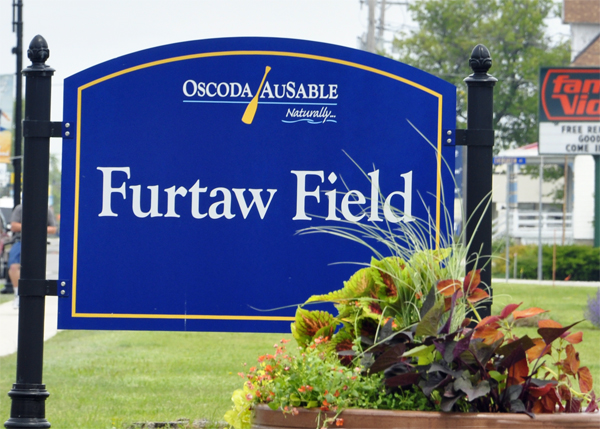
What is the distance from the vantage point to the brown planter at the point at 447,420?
2.61 m

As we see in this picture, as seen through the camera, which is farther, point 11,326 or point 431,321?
point 11,326

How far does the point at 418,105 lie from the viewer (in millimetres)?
4297

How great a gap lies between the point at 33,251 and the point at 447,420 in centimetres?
241

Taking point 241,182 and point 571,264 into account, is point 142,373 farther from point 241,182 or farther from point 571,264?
point 571,264

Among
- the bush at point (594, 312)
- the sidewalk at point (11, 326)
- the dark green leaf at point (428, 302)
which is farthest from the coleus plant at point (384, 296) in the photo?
the bush at point (594, 312)

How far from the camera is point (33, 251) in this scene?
166 inches

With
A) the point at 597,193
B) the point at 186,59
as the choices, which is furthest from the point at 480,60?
the point at 597,193

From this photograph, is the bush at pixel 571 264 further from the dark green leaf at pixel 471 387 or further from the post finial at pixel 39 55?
the dark green leaf at pixel 471 387

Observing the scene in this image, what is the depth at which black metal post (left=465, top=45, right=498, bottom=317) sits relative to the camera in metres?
4.11

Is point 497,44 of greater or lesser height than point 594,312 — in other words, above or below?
above

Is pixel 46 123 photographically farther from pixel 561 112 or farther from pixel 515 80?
pixel 515 80

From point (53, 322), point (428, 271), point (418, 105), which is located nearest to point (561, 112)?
point (53, 322)

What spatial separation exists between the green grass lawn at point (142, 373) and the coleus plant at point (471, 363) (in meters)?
1.36

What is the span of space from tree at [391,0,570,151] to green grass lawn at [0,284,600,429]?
36984 millimetres
